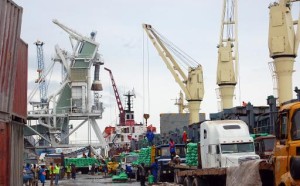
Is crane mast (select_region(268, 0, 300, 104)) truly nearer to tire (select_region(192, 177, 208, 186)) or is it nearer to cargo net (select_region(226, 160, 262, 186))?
tire (select_region(192, 177, 208, 186))

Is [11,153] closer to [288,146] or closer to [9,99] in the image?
[9,99]

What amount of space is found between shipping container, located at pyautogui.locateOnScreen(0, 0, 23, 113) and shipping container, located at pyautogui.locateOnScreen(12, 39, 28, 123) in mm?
1395

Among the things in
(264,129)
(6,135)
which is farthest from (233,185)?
(264,129)

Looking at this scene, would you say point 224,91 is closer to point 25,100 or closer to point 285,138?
point 25,100

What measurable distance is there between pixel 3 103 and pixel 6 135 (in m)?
0.84

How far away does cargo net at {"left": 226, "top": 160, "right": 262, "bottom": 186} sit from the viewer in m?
12.1

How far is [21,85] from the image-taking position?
56.8 feet

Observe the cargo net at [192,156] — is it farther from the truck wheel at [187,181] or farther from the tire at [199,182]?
the tire at [199,182]

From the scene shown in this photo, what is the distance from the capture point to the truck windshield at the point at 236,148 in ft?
65.0

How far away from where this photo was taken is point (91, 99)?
82.1 m

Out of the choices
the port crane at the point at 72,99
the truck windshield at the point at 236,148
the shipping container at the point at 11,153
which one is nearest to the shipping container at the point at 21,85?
the shipping container at the point at 11,153

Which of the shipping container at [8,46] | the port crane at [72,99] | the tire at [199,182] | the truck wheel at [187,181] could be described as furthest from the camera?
the port crane at [72,99]

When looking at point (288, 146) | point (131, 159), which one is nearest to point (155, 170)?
point (131, 159)

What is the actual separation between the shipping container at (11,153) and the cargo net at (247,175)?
556 centimetres
